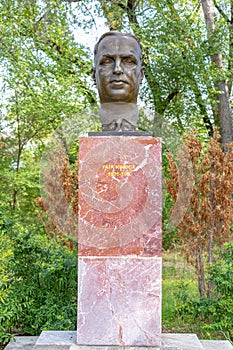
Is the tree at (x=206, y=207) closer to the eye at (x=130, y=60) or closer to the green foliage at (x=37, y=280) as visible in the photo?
the green foliage at (x=37, y=280)

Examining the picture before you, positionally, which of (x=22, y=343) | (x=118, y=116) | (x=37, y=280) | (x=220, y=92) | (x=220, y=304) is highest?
(x=220, y=92)

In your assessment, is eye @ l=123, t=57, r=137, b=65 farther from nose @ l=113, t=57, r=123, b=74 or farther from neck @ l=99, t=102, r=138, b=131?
neck @ l=99, t=102, r=138, b=131

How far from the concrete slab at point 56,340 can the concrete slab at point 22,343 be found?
0.28m

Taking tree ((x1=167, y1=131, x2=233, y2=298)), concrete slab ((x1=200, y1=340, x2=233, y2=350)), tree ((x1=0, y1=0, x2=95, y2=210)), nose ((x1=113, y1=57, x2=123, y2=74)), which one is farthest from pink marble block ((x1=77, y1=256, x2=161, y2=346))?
tree ((x1=0, y1=0, x2=95, y2=210))

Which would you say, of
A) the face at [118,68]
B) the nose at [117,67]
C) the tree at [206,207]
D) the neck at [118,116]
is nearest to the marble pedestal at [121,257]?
the neck at [118,116]

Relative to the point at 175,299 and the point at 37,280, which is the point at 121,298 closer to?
the point at 37,280

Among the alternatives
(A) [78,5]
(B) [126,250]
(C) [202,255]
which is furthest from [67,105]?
(B) [126,250]

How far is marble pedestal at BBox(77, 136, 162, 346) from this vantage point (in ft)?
10.4

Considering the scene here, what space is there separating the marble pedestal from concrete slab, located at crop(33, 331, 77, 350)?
0.42 feet

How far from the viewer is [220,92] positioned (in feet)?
28.3

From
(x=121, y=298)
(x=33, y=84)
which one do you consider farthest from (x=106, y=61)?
(x=33, y=84)

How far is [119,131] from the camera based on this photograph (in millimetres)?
3328

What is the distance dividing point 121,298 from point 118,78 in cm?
165

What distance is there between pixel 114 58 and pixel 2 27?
17.7 feet
